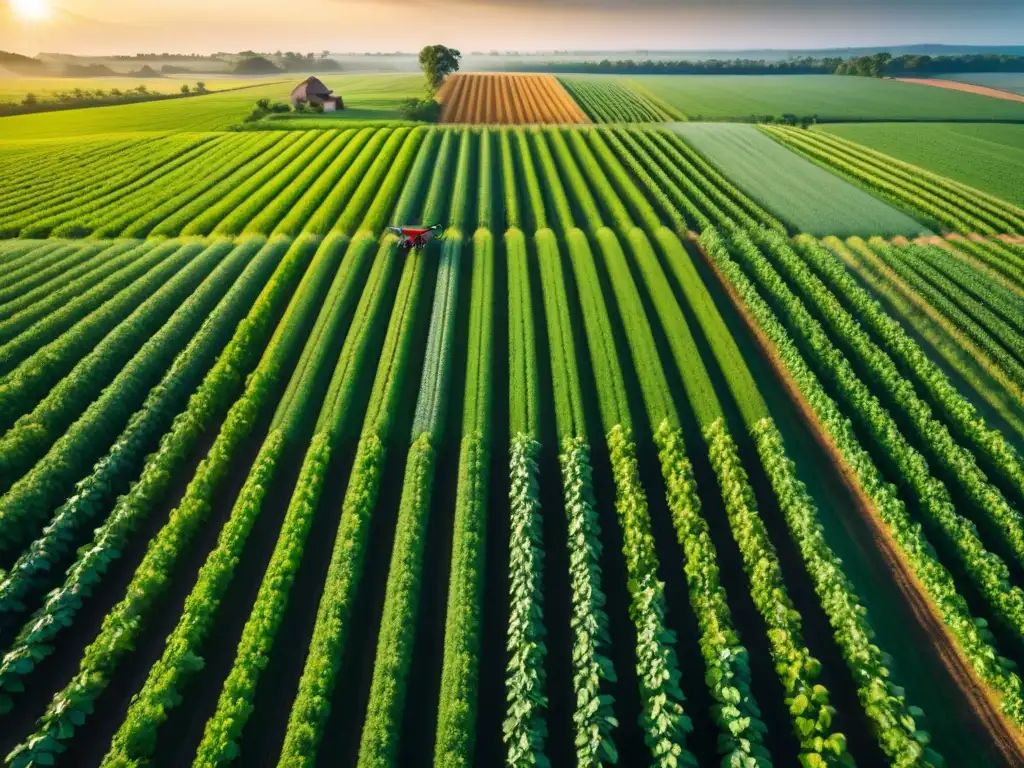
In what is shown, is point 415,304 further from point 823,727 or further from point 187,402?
point 823,727

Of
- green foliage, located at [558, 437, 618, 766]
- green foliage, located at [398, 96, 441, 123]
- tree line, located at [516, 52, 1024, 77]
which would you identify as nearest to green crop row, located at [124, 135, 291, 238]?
green foliage, located at [398, 96, 441, 123]

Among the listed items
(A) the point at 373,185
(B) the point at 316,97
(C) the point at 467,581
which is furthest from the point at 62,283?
(B) the point at 316,97

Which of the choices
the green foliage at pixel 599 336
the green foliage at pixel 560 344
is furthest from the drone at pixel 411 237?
the green foliage at pixel 599 336

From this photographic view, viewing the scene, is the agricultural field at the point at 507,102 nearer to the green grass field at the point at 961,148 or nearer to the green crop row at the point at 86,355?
the green grass field at the point at 961,148

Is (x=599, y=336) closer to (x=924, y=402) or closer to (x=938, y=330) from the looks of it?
(x=924, y=402)

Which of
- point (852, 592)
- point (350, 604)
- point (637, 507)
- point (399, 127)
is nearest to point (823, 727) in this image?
point (852, 592)

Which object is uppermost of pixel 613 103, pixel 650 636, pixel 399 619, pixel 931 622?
pixel 613 103
